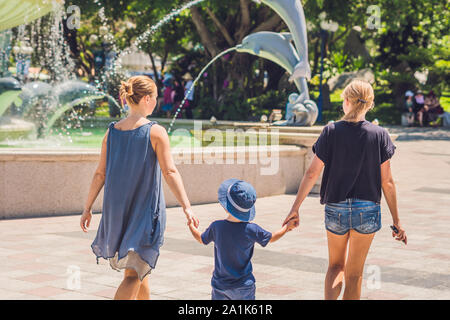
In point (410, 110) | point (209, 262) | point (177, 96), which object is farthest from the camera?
point (410, 110)

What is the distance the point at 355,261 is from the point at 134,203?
4.76 feet

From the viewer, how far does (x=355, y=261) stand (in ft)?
14.4

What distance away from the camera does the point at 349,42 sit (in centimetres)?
4369

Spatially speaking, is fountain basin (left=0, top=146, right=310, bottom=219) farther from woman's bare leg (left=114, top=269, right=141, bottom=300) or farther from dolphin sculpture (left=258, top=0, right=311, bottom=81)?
woman's bare leg (left=114, top=269, right=141, bottom=300)

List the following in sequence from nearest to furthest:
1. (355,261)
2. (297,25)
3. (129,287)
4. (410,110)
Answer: (129,287), (355,261), (297,25), (410,110)

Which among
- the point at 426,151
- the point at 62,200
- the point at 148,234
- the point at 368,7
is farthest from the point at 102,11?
the point at 148,234

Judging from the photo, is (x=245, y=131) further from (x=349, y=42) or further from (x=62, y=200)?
(x=349, y=42)

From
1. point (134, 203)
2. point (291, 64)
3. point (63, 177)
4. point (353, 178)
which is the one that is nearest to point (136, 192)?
point (134, 203)

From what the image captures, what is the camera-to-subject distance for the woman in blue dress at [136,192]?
4.07 m

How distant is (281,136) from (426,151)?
27.3 feet

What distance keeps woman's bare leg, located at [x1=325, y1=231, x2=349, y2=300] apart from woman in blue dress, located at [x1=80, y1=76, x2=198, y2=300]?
949 mm

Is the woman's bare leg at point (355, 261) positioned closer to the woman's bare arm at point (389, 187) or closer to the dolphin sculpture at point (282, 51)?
the woman's bare arm at point (389, 187)

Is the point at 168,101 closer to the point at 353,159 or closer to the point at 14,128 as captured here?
the point at 14,128

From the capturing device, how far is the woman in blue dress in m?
4.07
